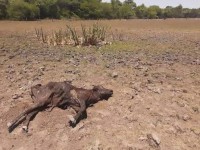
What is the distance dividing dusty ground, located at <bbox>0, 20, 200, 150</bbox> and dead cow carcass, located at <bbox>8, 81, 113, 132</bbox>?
4.8 inches

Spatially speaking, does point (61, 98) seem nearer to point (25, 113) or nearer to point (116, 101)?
point (25, 113)

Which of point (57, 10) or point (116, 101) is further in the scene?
point (57, 10)

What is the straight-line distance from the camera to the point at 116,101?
6.09m

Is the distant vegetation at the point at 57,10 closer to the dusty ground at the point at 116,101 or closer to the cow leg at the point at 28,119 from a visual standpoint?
the dusty ground at the point at 116,101

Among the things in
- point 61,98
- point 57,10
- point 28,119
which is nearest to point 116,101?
point 61,98

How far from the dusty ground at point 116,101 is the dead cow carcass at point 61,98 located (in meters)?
0.12

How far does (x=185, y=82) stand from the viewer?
23.6 feet

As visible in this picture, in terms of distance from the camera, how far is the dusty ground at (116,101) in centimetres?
500

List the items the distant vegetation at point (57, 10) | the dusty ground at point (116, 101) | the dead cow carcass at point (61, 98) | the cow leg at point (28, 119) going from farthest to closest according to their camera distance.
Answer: the distant vegetation at point (57, 10) < the dead cow carcass at point (61, 98) < the cow leg at point (28, 119) < the dusty ground at point (116, 101)

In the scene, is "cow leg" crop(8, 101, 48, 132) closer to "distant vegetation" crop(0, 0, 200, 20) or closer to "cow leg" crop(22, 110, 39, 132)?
"cow leg" crop(22, 110, 39, 132)

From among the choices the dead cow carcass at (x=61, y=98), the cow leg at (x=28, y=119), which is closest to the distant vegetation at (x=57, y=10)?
the dead cow carcass at (x=61, y=98)

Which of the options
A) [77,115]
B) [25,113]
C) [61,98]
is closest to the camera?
[77,115]

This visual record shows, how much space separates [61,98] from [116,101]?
0.98m

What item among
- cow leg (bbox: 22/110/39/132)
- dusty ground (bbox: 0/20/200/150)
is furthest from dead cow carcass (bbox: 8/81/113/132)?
dusty ground (bbox: 0/20/200/150)
